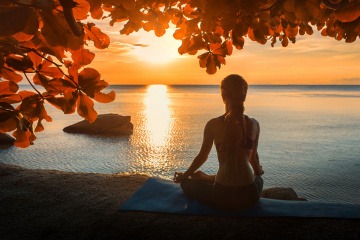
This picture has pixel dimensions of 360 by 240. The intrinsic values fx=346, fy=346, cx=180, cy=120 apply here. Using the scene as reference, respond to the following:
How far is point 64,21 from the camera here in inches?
45.1

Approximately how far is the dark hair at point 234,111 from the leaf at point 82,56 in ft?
6.68

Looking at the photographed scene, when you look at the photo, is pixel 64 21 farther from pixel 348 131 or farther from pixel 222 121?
pixel 348 131

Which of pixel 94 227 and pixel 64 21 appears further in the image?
pixel 94 227

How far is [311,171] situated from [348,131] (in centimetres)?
1221

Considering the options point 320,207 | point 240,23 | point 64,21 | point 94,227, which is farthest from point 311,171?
point 64,21

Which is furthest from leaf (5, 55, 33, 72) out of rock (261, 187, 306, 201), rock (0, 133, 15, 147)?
rock (0, 133, 15, 147)

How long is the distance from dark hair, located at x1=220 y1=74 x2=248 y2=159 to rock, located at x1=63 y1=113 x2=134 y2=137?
2090 cm

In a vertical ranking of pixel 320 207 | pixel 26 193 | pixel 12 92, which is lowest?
pixel 26 193

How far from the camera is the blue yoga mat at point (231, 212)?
3486 millimetres

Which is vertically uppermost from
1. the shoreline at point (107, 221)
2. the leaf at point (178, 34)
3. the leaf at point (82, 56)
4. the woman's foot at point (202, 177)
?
the leaf at point (178, 34)

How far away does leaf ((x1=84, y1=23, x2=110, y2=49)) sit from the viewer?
163 centimetres

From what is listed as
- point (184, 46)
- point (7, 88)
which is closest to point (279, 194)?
point (184, 46)

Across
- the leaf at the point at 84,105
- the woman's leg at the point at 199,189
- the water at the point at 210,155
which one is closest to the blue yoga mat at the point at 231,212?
the woman's leg at the point at 199,189

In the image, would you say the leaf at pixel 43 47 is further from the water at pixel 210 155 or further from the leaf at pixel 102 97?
the water at pixel 210 155
